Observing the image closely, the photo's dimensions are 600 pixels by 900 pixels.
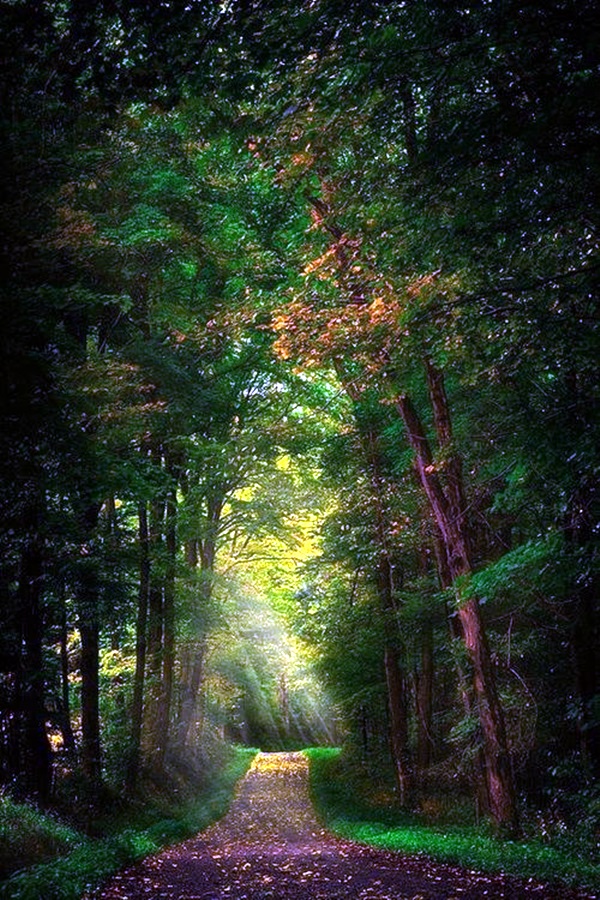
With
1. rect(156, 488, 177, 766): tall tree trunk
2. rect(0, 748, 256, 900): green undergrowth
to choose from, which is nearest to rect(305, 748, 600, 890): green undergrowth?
rect(0, 748, 256, 900): green undergrowth

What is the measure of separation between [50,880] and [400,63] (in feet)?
26.8

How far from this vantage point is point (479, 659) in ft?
34.1

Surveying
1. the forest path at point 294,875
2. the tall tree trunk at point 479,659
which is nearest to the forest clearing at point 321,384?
the tall tree trunk at point 479,659

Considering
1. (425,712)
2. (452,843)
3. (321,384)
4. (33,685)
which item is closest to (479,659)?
(452,843)

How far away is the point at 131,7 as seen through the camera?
348 centimetres

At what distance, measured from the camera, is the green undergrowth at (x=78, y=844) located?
648cm

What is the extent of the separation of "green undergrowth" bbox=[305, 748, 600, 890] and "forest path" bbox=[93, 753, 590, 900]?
296 millimetres

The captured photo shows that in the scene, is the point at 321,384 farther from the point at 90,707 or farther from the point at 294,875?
the point at 294,875

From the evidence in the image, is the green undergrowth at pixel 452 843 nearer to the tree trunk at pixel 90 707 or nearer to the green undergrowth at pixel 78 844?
the green undergrowth at pixel 78 844

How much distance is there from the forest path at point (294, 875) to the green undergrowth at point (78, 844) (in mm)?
245

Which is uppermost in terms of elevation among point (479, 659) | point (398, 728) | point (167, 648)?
point (167, 648)

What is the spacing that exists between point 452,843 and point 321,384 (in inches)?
530

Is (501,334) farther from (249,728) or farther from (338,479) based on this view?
(249,728)

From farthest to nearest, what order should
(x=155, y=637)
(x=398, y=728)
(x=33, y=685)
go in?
(x=155, y=637)
(x=398, y=728)
(x=33, y=685)
